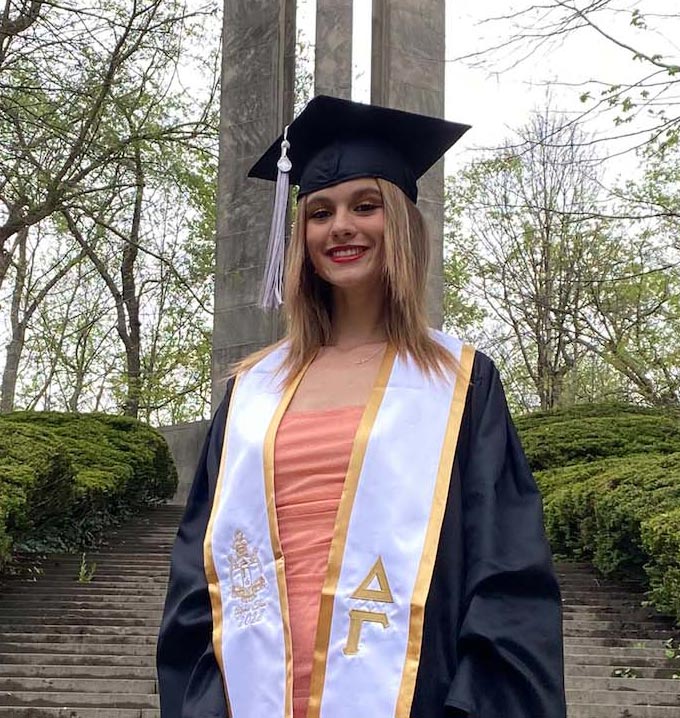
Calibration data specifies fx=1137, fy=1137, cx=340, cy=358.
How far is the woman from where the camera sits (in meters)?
1.84

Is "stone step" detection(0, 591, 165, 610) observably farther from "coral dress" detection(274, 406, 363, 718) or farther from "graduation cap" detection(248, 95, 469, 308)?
"coral dress" detection(274, 406, 363, 718)

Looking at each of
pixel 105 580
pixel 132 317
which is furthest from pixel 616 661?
pixel 132 317

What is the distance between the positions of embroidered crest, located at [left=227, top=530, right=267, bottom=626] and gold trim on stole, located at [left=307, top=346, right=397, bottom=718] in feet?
0.37

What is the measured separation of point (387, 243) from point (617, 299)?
1486cm

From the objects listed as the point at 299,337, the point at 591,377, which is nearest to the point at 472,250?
the point at 591,377

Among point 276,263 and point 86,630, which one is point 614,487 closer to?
point 86,630

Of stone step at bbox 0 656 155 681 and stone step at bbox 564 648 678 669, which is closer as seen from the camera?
stone step at bbox 0 656 155 681

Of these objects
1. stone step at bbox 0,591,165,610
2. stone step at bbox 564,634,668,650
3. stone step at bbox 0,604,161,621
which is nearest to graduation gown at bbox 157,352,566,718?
stone step at bbox 564,634,668,650

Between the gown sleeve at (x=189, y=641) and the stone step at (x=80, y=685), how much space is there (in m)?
3.74

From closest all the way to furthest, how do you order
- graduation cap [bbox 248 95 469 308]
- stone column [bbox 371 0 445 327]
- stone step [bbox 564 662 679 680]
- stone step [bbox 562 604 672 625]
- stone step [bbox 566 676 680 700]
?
graduation cap [bbox 248 95 469 308]
stone step [bbox 566 676 680 700]
stone step [bbox 564 662 679 680]
stone step [bbox 562 604 672 625]
stone column [bbox 371 0 445 327]

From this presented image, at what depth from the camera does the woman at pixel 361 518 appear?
1844 millimetres

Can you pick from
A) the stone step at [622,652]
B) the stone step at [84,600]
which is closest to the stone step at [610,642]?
the stone step at [622,652]

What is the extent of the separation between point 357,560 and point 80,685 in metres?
4.17

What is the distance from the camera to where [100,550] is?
9883 millimetres
